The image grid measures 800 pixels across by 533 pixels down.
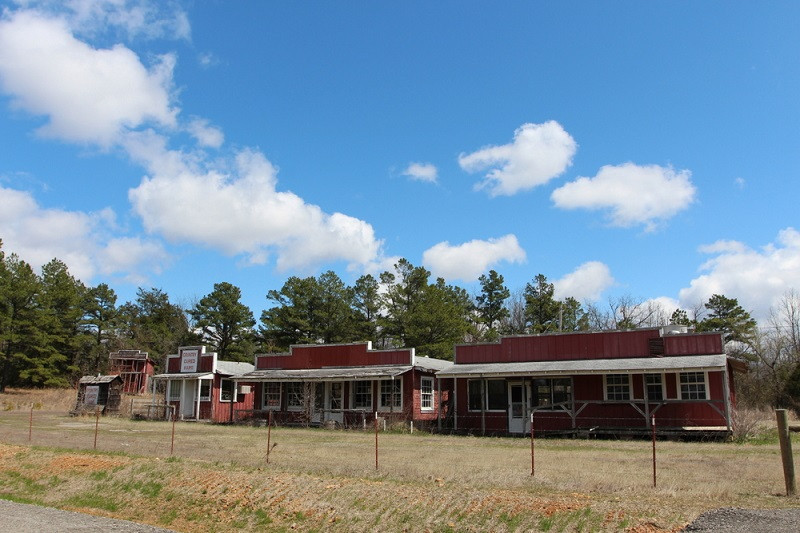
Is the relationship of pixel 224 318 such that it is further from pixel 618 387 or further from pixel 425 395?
pixel 618 387

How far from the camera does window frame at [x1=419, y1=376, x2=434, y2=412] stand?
31.9 meters

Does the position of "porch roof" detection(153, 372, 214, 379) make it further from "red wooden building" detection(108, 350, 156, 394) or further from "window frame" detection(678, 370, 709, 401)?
"window frame" detection(678, 370, 709, 401)

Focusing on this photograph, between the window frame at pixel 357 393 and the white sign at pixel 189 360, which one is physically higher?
the white sign at pixel 189 360

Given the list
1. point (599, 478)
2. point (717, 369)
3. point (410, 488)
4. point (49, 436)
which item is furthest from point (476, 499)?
point (49, 436)

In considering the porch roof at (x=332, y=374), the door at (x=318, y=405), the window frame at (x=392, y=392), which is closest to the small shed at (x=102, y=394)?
the porch roof at (x=332, y=374)

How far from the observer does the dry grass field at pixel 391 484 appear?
9977 millimetres

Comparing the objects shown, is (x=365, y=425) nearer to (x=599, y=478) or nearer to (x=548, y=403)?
(x=548, y=403)

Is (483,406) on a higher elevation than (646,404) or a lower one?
lower

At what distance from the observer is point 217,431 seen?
28359 millimetres

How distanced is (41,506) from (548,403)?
65.7 feet

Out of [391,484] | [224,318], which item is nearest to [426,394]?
[391,484]

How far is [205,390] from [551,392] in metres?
21.5

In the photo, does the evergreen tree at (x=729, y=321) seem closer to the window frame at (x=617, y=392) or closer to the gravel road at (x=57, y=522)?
the window frame at (x=617, y=392)

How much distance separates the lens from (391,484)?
12055 mm
